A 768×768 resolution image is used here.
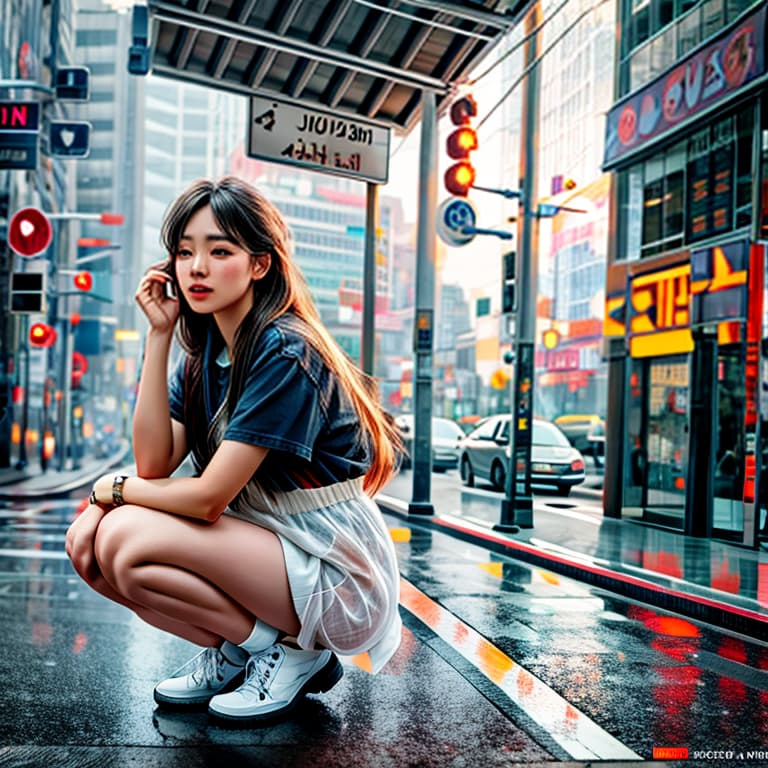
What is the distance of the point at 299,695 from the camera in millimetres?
3041

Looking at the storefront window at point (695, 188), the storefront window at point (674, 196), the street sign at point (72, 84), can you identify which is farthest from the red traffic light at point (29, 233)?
the storefront window at point (674, 196)

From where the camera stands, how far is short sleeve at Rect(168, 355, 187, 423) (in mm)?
3174

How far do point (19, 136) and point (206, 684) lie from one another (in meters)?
11.9

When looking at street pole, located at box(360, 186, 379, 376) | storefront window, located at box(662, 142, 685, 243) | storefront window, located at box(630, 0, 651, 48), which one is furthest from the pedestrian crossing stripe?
street pole, located at box(360, 186, 379, 376)

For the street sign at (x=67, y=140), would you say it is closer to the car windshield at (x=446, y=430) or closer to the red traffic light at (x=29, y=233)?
the red traffic light at (x=29, y=233)

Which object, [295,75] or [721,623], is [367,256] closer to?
[295,75]

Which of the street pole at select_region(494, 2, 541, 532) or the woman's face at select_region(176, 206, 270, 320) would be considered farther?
the street pole at select_region(494, 2, 541, 532)

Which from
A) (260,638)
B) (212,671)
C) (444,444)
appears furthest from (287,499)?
(444,444)

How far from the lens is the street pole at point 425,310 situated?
1311 centimetres

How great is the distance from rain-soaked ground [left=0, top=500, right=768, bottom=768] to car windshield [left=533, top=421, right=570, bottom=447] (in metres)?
12.6

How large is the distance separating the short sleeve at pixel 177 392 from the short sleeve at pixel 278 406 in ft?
1.12

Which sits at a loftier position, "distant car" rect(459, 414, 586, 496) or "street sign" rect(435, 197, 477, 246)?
"street sign" rect(435, 197, 477, 246)

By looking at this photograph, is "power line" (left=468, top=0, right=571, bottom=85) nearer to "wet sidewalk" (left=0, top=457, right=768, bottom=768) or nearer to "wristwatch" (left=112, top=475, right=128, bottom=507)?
"wet sidewalk" (left=0, top=457, right=768, bottom=768)

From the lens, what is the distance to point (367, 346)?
55.2ft
